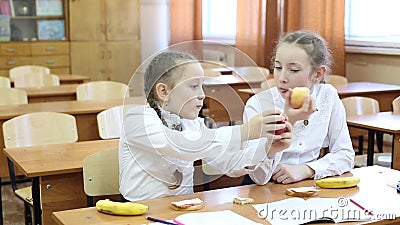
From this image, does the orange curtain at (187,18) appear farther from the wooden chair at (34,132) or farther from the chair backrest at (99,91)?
the wooden chair at (34,132)

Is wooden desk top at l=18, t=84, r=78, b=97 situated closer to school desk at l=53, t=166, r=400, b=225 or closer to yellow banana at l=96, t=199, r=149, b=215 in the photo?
school desk at l=53, t=166, r=400, b=225

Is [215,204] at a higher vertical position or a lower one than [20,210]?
higher

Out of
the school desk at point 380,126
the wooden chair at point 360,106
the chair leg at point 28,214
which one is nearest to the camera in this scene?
the chair leg at point 28,214

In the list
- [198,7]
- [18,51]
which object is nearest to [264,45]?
[198,7]

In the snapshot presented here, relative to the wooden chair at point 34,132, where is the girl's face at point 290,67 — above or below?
above

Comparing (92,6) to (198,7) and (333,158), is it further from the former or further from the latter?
(333,158)

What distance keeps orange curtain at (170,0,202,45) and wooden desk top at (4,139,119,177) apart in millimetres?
4934

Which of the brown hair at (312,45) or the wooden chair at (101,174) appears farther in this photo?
the wooden chair at (101,174)

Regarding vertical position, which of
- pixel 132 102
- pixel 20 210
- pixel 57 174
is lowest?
pixel 20 210

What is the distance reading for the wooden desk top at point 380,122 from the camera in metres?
3.21

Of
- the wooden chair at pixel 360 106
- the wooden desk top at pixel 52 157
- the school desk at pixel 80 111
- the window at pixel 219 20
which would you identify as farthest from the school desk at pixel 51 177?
the window at pixel 219 20

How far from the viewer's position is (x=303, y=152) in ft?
7.00

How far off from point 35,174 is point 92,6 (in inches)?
220

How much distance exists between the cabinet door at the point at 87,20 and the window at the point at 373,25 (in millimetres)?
3216
